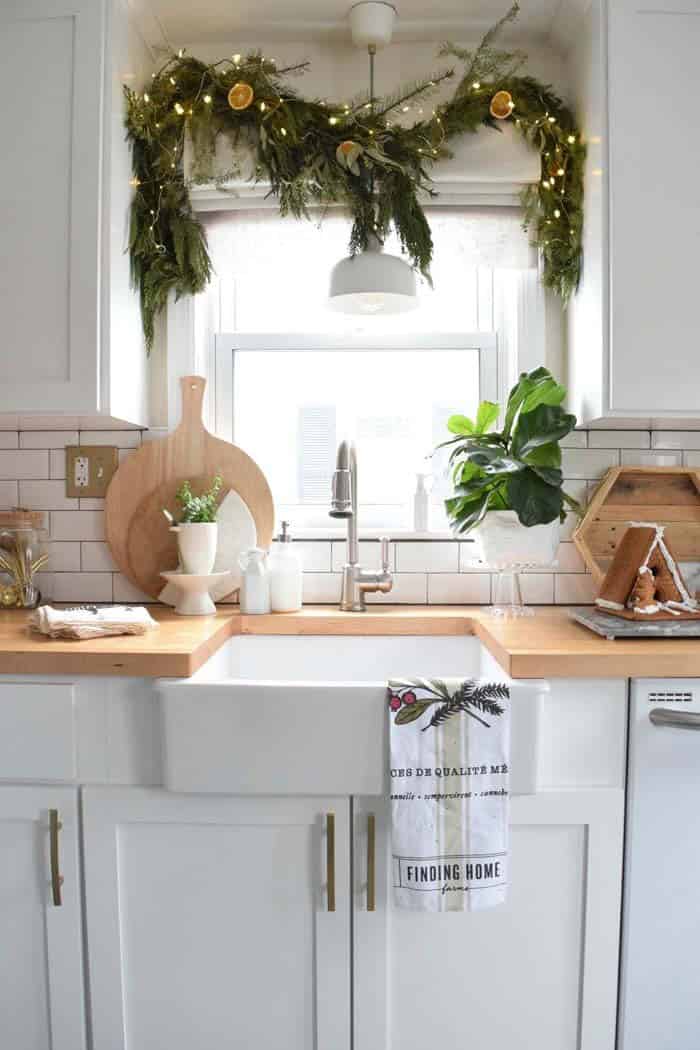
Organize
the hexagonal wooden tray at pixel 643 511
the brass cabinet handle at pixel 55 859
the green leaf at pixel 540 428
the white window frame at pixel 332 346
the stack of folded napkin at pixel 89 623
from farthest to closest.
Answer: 1. the white window frame at pixel 332 346
2. the hexagonal wooden tray at pixel 643 511
3. the green leaf at pixel 540 428
4. the stack of folded napkin at pixel 89 623
5. the brass cabinet handle at pixel 55 859

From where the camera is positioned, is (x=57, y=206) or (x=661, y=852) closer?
(x=661, y=852)

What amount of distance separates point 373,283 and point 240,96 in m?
0.54

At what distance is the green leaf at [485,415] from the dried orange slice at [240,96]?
92 centimetres

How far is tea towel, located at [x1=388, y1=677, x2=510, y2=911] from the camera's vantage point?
1443 millimetres

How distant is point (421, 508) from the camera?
7.26ft

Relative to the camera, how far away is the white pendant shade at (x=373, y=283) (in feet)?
6.45

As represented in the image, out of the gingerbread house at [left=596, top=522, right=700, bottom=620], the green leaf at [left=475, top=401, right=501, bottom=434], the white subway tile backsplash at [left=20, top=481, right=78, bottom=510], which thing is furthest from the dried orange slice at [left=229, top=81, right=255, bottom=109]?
the gingerbread house at [left=596, top=522, right=700, bottom=620]

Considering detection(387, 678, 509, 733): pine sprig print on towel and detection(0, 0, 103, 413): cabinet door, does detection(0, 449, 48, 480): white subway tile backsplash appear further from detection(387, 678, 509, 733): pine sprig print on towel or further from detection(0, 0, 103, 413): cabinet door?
detection(387, 678, 509, 733): pine sprig print on towel

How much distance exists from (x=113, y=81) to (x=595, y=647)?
5.28 ft

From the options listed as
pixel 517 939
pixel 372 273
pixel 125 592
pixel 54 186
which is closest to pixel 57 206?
pixel 54 186

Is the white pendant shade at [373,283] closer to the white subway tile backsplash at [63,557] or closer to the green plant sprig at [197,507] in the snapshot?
the green plant sprig at [197,507]

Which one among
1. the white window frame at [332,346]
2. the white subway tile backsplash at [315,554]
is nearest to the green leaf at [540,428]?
the white window frame at [332,346]

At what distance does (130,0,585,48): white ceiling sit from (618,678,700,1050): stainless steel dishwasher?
5.22 ft

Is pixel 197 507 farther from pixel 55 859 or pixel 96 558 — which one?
pixel 55 859
